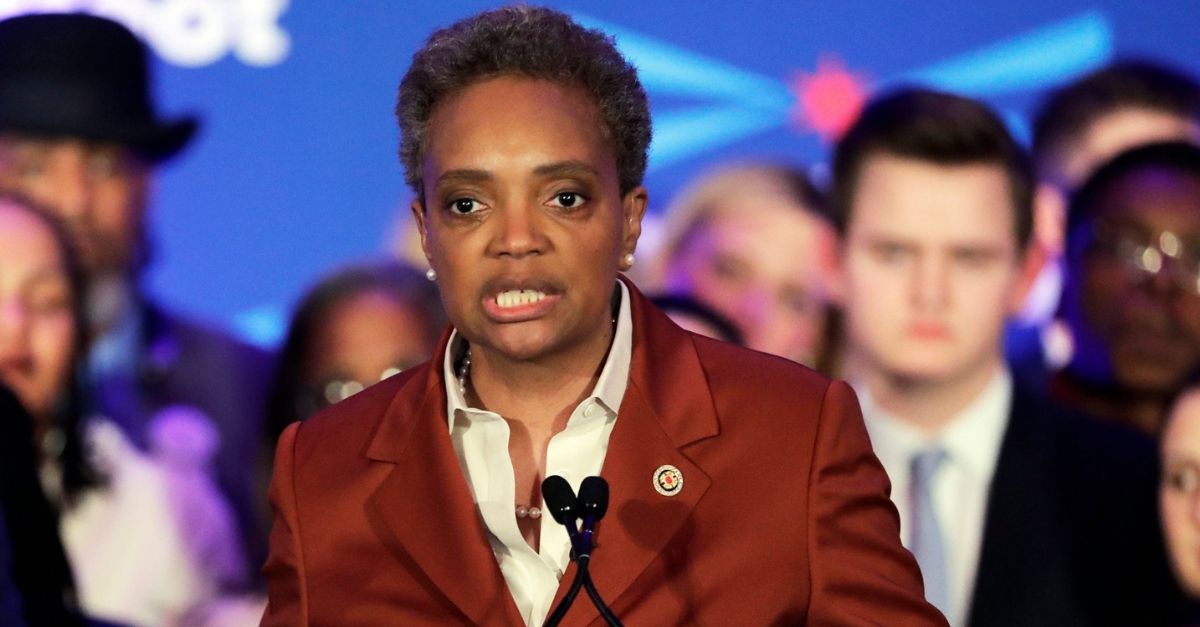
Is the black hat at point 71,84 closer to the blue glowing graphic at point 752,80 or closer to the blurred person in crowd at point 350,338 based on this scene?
the blurred person in crowd at point 350,338

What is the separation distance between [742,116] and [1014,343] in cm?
100

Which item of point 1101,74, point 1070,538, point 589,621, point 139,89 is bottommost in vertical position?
point 589,621

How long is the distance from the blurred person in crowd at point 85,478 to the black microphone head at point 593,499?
8.50ft

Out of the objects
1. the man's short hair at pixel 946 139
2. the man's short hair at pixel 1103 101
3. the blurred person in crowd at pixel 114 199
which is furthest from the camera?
the man's short hair at pixel 1103 101

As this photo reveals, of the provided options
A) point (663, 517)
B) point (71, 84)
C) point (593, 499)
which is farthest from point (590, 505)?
point (71, 84)

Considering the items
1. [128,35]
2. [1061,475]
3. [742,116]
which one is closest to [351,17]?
[128,35]

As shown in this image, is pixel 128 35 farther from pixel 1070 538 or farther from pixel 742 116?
pixel 1070 538

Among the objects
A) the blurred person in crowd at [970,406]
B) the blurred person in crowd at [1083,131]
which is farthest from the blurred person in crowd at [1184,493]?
the blurred person in crowd at [1083,131]

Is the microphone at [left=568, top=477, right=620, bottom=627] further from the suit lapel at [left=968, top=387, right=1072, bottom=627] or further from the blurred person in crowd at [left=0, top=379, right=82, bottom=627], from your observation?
the suit lapel at [left=968, top=387, right=1072, bottom=627]

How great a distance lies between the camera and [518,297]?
2.11 meters

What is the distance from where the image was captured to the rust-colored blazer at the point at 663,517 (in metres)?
2.06

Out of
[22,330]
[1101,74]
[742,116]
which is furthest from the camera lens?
[742,116]

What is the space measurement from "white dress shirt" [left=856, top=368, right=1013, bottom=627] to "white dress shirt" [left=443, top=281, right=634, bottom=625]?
151 cm

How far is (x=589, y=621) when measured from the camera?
2.03 m
